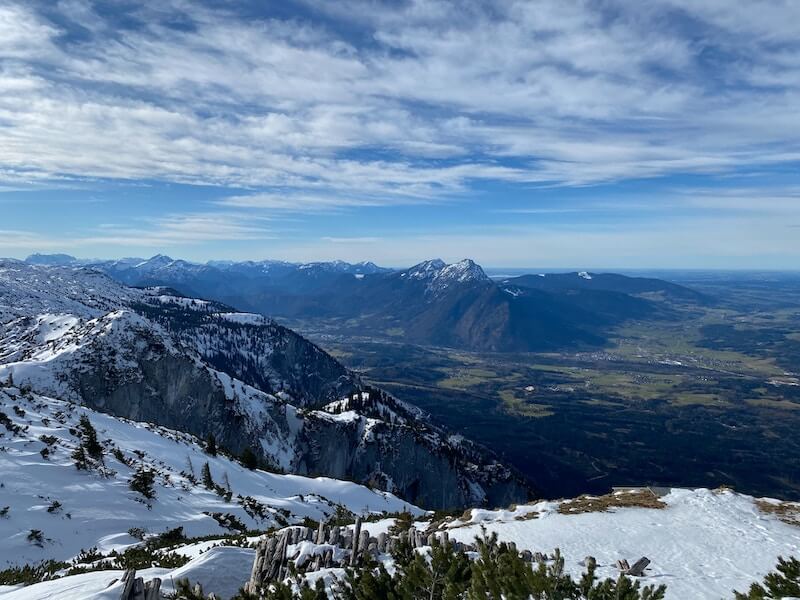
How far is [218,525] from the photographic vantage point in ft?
116

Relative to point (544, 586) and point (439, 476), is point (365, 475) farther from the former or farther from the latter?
point (544, 586)

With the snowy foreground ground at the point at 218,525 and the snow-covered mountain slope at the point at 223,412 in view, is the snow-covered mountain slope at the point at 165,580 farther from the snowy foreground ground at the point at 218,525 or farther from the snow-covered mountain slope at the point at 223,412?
the snow-covered mountain slope at the point at 223,412

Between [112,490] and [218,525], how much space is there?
7805mm

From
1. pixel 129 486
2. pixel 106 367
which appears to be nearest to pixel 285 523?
pixel 129 486

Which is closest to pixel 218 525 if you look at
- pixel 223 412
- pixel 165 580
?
pixel 165 580

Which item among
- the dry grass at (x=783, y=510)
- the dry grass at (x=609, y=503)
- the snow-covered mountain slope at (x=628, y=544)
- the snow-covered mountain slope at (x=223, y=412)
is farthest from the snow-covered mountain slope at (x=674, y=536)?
the snow-covered mountain slope at (x=223, y=412)

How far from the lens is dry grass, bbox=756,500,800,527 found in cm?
2731

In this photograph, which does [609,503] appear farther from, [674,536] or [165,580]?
[165,580]

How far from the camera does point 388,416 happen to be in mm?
165750

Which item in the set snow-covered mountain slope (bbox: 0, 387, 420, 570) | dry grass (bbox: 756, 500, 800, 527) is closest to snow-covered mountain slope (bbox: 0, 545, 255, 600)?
snow-covered mountain slope (bbox: 0, 387, 420, 570)

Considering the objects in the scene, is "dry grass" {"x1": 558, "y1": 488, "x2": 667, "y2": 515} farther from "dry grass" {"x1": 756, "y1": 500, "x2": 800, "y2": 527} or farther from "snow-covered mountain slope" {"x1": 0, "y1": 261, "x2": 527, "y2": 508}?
"snow-covered mountain slope" {"x1": 0, "y1": 261, "x2": 527, "y2": 508}

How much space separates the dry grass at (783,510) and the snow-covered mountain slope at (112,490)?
1382 inches

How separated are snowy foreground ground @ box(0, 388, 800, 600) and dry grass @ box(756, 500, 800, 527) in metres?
0.46

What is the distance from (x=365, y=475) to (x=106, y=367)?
69196mm
